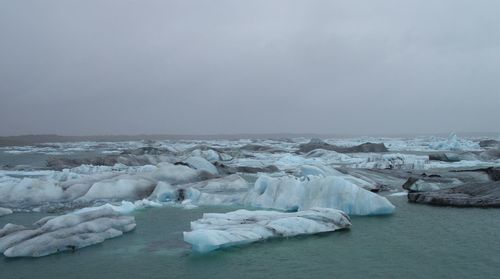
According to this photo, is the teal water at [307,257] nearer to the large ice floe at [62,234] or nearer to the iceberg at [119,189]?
the large ice floe at [62,234]

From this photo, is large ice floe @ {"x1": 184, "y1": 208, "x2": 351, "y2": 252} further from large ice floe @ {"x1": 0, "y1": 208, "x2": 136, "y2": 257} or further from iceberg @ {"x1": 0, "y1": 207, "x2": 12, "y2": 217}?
iceberg @ {"x1": 0, "y1": 207, "x2": 12, "y2": 217}

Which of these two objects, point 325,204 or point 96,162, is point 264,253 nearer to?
point 325,204

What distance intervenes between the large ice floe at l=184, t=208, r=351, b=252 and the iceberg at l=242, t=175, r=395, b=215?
6.66ft

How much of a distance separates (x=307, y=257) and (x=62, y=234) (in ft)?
19.8

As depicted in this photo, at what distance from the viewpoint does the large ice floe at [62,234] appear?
11648 mm

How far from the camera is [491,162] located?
119 ft

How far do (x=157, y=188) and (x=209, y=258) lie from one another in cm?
925

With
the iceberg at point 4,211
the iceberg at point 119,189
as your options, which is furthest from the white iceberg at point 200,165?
the iceberg at point 4,211

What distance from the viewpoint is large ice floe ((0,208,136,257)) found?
11.6m

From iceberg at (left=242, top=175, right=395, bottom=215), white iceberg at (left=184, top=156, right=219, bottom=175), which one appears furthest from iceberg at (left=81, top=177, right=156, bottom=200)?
white iceberg at (left=184, top=156, right=219, bottom=175)

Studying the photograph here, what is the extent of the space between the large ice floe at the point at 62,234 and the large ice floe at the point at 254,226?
2.46m

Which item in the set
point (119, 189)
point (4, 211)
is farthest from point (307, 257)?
point (4, 211)

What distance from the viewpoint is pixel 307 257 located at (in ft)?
37.0

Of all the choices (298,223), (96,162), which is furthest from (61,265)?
(96,162)
